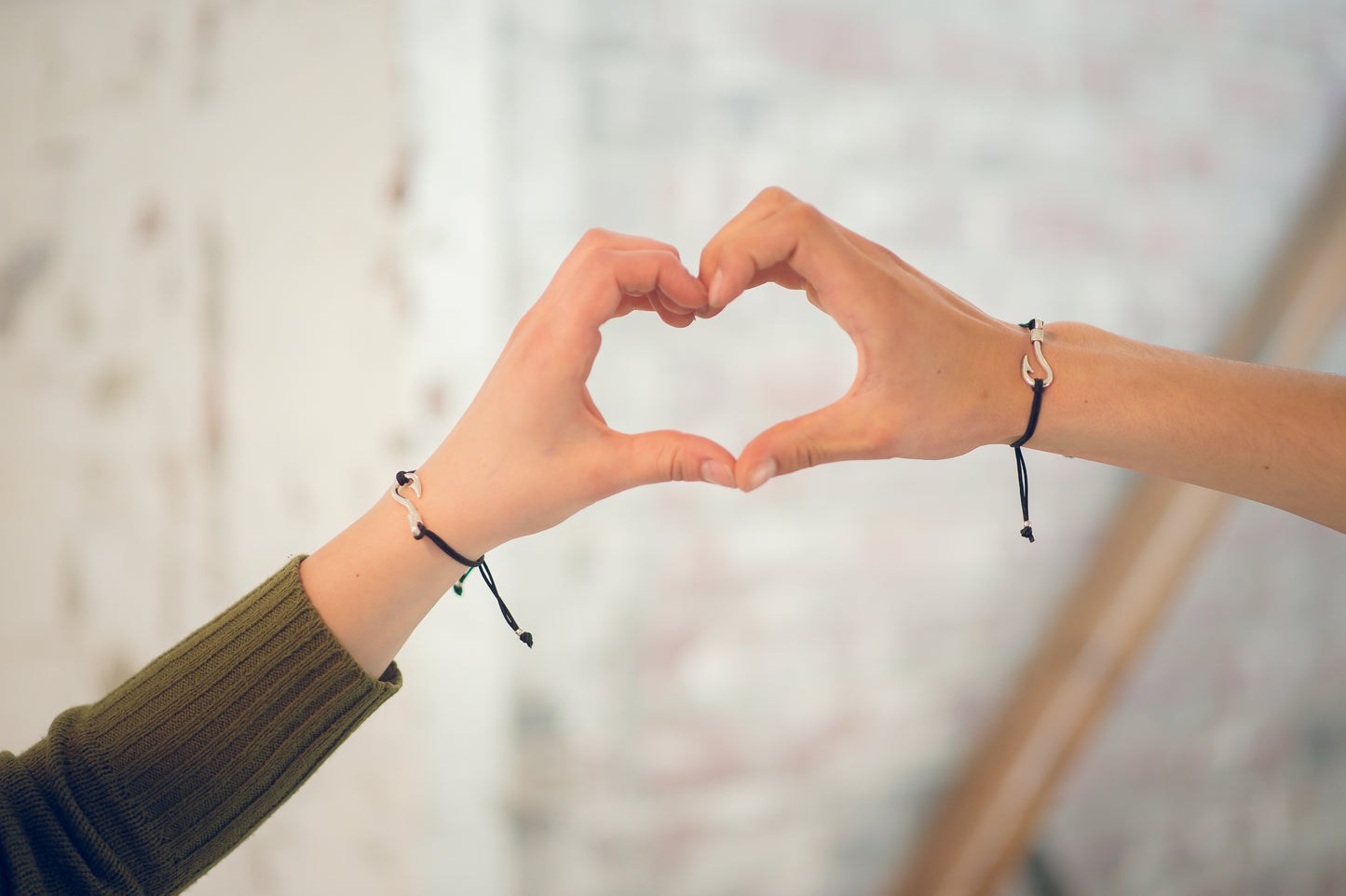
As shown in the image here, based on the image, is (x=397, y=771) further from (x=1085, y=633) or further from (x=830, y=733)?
(x=1085, y=633)

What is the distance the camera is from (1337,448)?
0.51 meters

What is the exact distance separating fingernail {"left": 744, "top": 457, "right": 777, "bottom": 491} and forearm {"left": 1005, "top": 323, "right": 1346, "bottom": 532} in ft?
0.56

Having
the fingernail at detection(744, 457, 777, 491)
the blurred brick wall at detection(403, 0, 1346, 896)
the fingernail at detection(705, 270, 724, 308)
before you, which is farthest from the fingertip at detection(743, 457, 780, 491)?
the blurred brick wall at detection(403, 0, 1346, 896)

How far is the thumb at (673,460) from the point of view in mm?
490

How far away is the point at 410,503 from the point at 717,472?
0.66ft

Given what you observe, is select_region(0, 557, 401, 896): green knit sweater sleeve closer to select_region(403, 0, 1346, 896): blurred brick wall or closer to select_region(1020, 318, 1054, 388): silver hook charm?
select_region(403, 0, 1346, 896): blurred brick wall

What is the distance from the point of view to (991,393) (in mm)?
512

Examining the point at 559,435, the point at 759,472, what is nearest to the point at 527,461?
the point at 559,435

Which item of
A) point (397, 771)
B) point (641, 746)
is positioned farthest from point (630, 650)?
point (397, 771)

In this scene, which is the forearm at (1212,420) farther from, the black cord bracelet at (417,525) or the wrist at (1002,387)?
the black cord bracelet at (417,525)

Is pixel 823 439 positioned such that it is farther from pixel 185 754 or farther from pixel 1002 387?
pixel 185 754

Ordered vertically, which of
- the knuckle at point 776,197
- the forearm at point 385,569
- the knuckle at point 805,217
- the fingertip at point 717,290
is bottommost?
the forearm at point 385,569

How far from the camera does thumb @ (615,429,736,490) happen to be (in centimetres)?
49

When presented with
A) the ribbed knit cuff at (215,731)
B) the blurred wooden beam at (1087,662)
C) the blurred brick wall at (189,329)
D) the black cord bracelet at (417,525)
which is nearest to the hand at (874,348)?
the black cord bracelet at (417,525)
